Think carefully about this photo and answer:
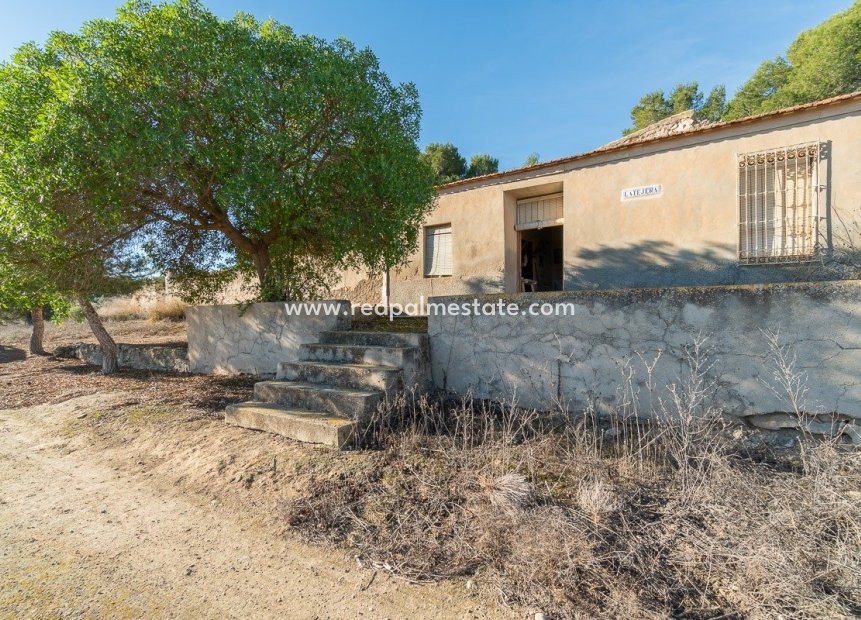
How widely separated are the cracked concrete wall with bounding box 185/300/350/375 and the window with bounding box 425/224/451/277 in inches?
166

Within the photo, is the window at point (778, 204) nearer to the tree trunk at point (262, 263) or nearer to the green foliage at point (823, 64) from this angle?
the tree trunk at point (262, 263)

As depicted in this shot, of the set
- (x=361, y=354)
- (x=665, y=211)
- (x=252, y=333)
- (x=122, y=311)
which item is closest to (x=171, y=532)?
(x=361, y=354)

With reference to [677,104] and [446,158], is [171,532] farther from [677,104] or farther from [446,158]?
[677,104]

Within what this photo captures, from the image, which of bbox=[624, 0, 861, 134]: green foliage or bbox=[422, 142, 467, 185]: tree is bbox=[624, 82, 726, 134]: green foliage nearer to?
bbox=[624, 0, 861, 134]: green foliage

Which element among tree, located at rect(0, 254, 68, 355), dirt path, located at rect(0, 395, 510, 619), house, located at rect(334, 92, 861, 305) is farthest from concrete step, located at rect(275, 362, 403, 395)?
house, located at rect(334, 92, 861, 305)

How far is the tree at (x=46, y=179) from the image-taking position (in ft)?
14.7

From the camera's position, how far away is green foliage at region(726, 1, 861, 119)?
15656mm

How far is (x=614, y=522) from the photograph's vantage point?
243 centimetres

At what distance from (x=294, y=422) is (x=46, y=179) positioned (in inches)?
155

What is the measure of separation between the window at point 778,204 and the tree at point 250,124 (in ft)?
16.2

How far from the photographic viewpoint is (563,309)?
420 centimetres

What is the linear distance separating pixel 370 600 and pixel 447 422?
221 cm

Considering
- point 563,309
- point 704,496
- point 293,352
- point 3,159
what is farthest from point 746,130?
point 3,159

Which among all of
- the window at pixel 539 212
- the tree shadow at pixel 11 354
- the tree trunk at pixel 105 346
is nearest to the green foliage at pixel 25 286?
the tree trunk at pixel 105 346
